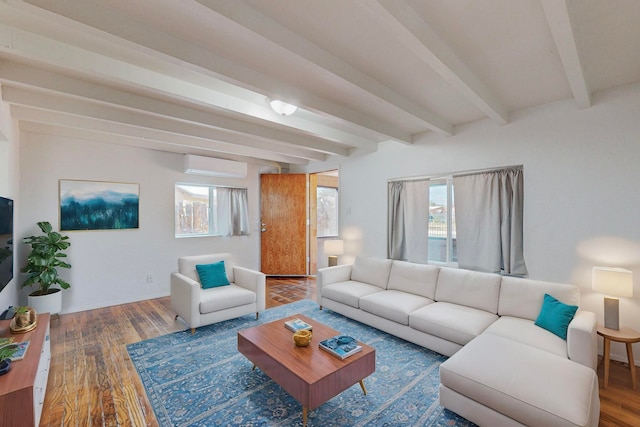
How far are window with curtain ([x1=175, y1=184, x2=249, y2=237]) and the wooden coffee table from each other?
3199 mm

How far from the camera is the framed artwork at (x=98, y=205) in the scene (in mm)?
3826

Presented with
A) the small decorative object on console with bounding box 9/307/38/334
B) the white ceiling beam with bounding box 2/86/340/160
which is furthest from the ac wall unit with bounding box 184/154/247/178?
the small decorative object on console with bounding box 9/307/38/334

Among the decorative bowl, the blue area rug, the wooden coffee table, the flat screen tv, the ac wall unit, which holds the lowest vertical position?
the blue area rug

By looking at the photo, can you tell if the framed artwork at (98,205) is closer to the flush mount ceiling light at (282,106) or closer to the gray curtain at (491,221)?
the flush mount ceiling light at (282,106)

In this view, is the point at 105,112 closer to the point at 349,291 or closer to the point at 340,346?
the point at 340,346

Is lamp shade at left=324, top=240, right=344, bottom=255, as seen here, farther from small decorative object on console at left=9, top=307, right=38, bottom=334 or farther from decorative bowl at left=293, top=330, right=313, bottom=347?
small decorative object on console at left=9, top=307, right=38, bottom=334

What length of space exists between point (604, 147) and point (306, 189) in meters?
4.40

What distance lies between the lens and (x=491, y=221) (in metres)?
3.29

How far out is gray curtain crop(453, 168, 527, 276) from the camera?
122 inches

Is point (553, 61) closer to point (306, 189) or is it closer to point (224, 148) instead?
point (224, 148)

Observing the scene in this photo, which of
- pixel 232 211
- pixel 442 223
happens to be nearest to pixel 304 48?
pixel 442 223

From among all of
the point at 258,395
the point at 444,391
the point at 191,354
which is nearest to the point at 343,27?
the point at 444,391

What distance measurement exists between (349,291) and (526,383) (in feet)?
6.92

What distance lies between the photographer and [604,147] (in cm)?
259
